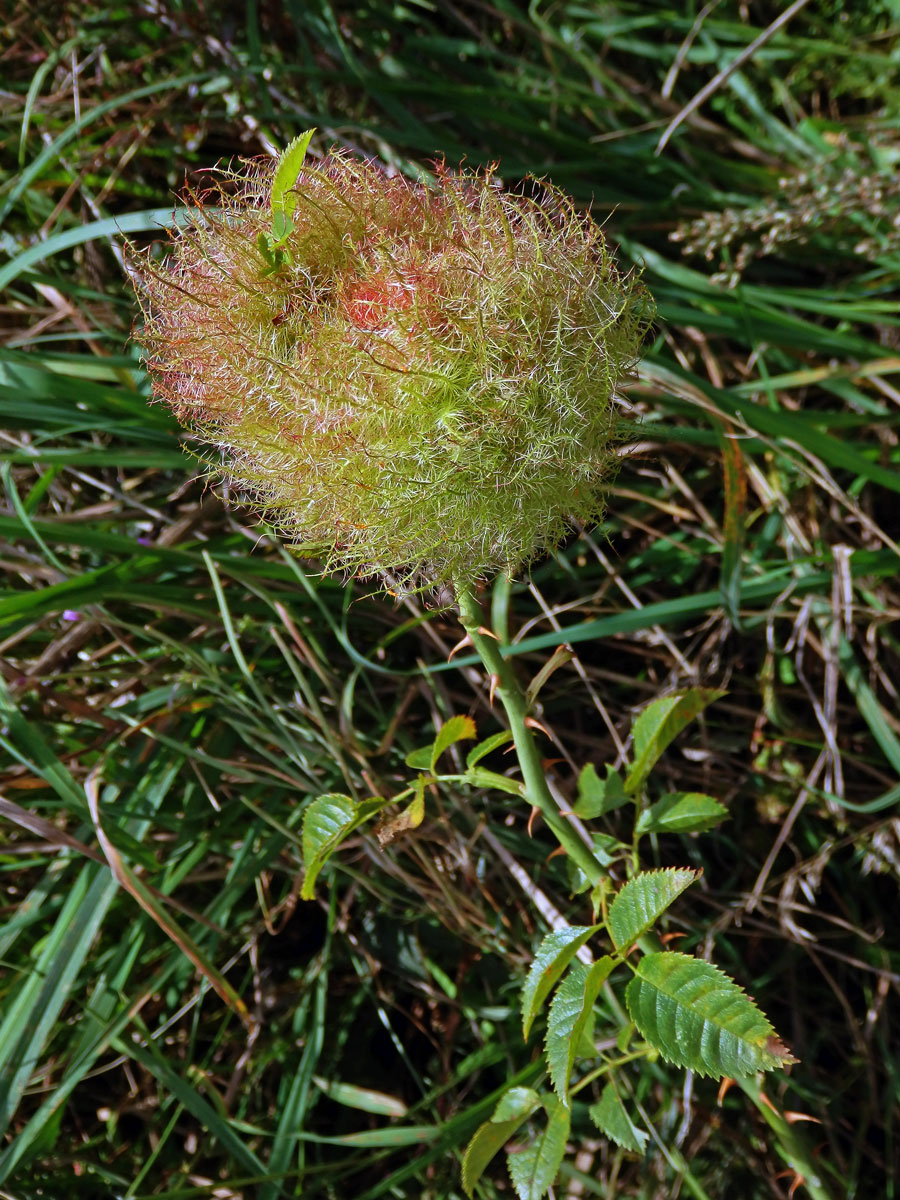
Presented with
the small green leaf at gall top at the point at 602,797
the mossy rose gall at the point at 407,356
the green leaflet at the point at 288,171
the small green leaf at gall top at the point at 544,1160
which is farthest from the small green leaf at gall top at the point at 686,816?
the green leaflet at the point at 288,171

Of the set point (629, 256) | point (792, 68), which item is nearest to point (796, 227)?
point (629, 256)

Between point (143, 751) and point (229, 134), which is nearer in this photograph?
point (143, 751)

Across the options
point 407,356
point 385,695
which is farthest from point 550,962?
point 385,695

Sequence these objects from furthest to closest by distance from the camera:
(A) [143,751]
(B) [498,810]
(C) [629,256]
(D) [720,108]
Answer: (D) [720,108] < (C) [629,256] < (B) [498,810] < (A) [143,751]

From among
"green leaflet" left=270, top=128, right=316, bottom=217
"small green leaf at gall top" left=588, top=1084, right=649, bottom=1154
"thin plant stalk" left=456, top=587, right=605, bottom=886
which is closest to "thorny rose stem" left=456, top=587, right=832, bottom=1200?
"thin plant stalk" left=456, top=587, right=605, bottom=886

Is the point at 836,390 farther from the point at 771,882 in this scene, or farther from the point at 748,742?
the point at 771,882

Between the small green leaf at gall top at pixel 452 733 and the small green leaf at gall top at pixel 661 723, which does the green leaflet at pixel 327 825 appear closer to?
the small green leaf at gall top at pixel 452 733

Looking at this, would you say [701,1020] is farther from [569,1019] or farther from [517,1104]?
[517,1104]
